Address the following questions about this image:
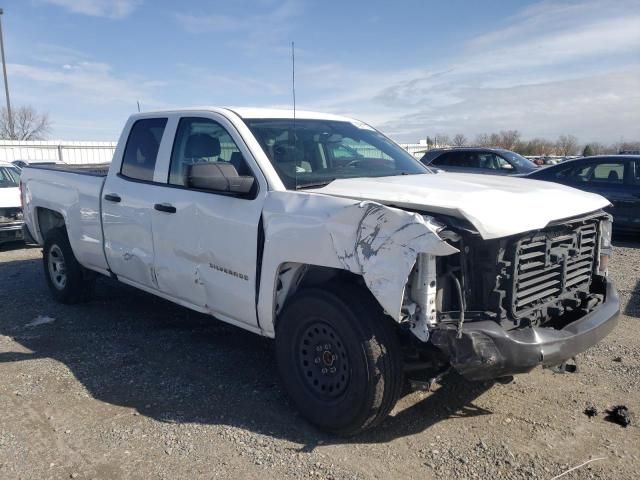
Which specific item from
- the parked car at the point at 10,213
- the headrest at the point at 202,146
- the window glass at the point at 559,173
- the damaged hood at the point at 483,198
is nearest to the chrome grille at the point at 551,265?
the damaged hood at the point at 483,198

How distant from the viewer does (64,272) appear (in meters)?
6.41

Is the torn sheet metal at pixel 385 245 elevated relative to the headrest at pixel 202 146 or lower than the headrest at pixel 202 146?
lower

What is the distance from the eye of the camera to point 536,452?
3.33m

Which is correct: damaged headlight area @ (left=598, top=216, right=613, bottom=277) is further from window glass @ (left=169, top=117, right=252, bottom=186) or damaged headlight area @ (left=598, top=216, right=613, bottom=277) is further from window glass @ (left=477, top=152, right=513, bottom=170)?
window glass @ (left=477, top=152, right=513, bottom=170)

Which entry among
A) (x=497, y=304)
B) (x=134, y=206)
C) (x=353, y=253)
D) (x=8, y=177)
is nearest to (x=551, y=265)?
(x=497, y=304)

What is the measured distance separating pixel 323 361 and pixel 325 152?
174 centimetres

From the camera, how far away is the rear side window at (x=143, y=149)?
4941mm

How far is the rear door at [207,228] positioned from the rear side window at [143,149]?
0.21 meters

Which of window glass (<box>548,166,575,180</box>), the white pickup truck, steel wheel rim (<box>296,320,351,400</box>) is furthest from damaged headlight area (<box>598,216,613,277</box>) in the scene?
window glass (<box>548,166,575,180</box>)

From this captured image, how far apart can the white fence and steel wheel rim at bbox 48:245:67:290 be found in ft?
56.2

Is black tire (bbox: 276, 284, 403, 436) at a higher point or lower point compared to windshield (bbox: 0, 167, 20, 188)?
lower

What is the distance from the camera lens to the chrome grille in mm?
3240

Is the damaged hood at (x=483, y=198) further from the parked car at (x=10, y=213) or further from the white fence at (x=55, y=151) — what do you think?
the white fence at (x=55, y=151)

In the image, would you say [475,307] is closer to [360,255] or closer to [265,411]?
[360,255]
